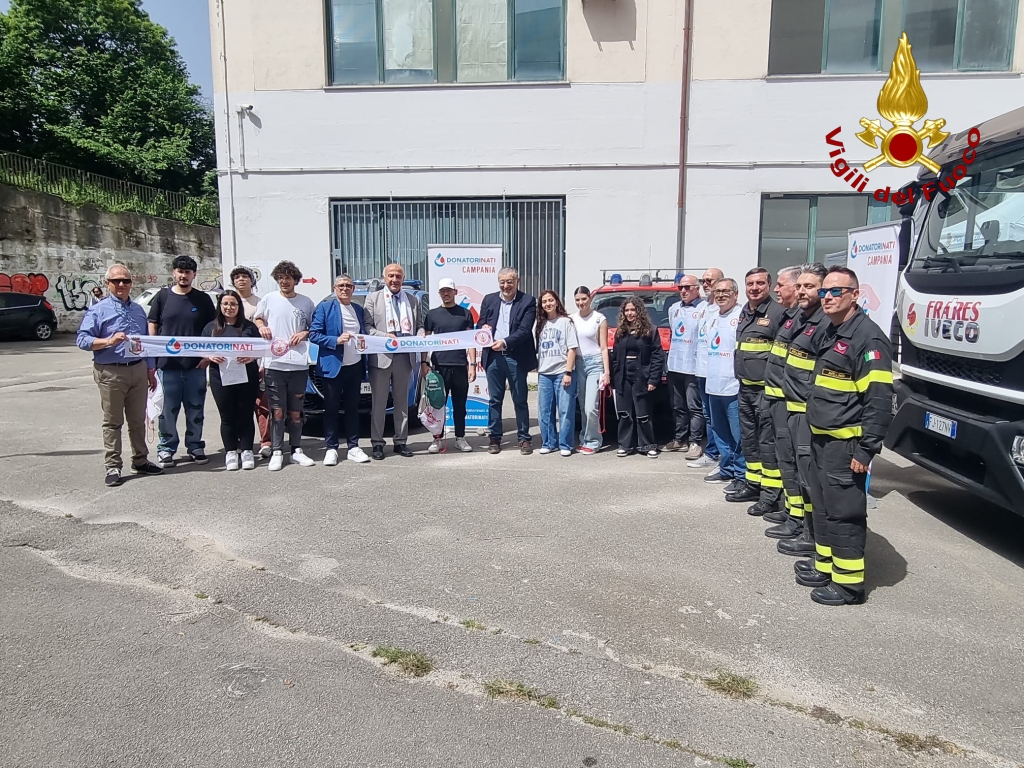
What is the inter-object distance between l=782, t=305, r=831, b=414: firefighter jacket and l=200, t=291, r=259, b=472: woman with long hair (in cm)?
484

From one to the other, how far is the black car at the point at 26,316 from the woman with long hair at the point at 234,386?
20.7 metres

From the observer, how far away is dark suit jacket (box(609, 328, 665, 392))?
7371mm

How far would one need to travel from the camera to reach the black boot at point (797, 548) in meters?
4.68

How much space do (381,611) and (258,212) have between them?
42.2 ft

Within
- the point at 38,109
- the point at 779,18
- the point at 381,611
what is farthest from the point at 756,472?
the point at 38,109

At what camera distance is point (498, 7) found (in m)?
14.2

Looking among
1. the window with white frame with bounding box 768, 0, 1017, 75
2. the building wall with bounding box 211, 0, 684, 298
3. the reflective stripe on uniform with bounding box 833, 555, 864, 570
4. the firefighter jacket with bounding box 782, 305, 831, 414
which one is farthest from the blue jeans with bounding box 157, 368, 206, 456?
the window with white frame with bounding box 768, 0, 1017, 75

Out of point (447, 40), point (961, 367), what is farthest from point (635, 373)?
point (447, 40)

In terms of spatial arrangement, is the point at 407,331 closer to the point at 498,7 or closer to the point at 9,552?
the point at 9,552

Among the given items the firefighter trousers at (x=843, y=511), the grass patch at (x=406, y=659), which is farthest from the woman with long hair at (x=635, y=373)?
the grass patch at (x=406, y=659)

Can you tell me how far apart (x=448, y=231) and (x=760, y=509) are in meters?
10.7

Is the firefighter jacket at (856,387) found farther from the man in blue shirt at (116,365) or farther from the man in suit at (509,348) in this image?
the man in blue shirt at (116,365)

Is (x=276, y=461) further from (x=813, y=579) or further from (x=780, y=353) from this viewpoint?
(x=813, y=579)

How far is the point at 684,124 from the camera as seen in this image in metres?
14.0
